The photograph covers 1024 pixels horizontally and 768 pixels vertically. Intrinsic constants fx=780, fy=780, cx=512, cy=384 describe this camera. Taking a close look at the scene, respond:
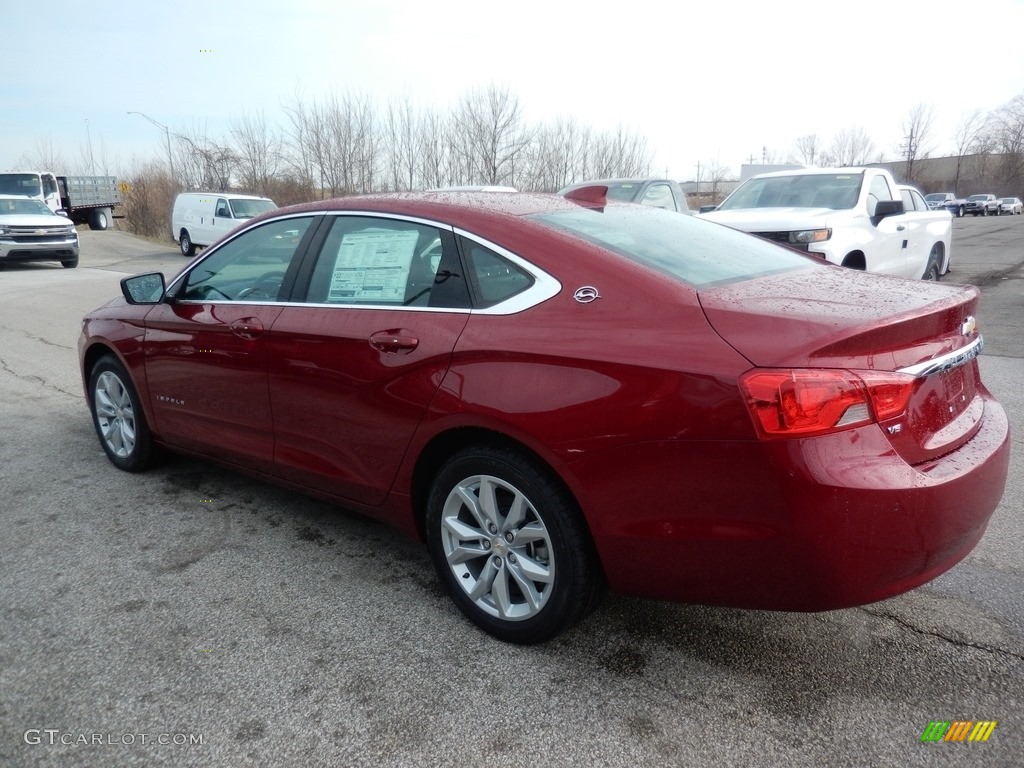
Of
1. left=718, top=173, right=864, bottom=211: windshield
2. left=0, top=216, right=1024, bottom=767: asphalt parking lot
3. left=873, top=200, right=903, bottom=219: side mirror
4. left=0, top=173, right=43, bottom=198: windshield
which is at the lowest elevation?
left=0, top=216, right=1024, bottom=767: asphalt parking lot

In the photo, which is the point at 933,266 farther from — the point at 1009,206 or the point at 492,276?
the point at 1009,206

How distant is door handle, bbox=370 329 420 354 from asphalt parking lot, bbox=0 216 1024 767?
1018mm

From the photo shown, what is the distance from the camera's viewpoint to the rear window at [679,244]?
2.74 meters

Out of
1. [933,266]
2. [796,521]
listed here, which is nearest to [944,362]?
[796,521]

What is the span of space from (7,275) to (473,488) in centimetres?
1974

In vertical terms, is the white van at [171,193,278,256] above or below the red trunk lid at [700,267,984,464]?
above

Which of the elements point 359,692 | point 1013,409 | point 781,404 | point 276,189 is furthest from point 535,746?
point 276,189

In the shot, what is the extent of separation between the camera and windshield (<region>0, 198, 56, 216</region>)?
66.3 ft

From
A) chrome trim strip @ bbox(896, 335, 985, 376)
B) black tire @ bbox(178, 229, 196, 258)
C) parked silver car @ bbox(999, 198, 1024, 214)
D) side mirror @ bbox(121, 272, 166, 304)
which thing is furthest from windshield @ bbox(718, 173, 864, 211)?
parked silver car @ bbox(999, 198, 1024, 214)

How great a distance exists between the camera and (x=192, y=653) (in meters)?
2.75

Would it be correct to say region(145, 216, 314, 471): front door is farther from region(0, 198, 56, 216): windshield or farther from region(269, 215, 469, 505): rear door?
region(0, 198, 56, 216): windshield

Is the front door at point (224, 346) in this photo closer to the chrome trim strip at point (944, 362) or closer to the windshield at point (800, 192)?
the chrome trim strip at point (944, 362)

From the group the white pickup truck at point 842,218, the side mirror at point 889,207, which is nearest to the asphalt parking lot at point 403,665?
the white pickup truck at point 842,218

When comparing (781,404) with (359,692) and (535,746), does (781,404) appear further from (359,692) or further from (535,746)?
(359,692)
